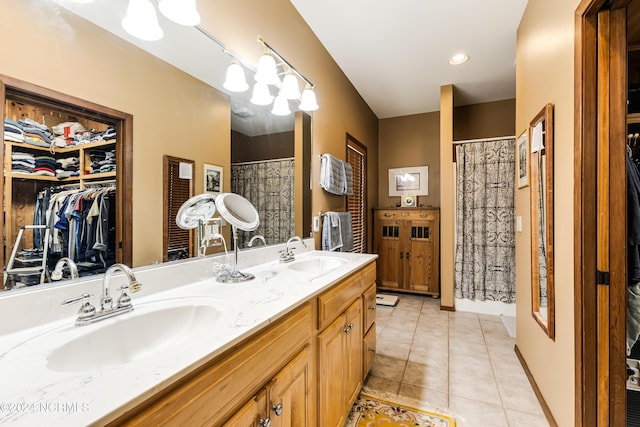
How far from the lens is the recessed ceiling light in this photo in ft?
9.17

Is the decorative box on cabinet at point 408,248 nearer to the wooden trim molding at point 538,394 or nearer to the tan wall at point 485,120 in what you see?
the tan wall at point 485,120

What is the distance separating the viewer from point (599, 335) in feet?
3.80

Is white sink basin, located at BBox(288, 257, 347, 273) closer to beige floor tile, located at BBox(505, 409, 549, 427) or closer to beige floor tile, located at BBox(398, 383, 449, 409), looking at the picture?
beige floor tile, located at BBox(398, 383, 449, 409)

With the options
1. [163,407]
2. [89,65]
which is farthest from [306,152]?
[163,407]

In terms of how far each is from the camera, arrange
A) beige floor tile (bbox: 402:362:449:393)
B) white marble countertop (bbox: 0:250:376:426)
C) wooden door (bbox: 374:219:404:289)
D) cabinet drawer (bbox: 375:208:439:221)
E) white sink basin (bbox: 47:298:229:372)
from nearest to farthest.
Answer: white marble countertop (bbox: 0:250:376:426) < white sink basin (bbox: 47:298:229:372) < beige floor tile (bbox: 402:362:449:393) < cabinet drawer (bbox: 375:208:439:221) < wooden door (bbox: 374:219:404:289)

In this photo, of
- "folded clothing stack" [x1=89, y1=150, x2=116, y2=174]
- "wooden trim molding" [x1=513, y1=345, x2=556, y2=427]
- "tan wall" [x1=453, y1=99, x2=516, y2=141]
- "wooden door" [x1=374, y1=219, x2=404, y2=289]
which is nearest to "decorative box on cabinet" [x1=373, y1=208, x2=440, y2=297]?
"wooden door" [x1=374, y1=219, x2=404, y2=289]

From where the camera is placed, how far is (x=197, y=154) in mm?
1352

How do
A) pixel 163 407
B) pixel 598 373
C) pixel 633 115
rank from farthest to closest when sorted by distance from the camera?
pixel 633 115 < pixel 598 373 < pixel 163 407

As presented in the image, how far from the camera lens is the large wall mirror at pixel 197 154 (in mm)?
820

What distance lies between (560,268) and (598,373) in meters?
0.48

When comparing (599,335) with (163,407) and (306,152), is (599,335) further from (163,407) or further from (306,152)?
(306,152)

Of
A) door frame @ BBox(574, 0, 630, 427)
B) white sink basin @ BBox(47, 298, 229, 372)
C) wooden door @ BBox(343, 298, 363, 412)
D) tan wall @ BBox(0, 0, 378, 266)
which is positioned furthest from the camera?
wooden door @ BBox(343, 298, 363, 412)

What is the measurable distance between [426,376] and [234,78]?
7.43 ft

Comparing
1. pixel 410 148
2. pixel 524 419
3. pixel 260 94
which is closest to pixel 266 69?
pixel 260 94
